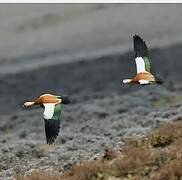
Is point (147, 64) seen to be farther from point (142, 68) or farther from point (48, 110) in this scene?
point (48, 110)

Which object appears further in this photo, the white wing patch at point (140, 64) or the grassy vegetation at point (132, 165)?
the grassy vegetation at point (132, 165)

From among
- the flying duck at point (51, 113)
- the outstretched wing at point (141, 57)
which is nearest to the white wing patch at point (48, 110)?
the flying duck at point (51, 113)

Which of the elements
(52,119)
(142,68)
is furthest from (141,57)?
(52,119)

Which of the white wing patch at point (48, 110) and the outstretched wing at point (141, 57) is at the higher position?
the outstretched wing at point (141, 57)

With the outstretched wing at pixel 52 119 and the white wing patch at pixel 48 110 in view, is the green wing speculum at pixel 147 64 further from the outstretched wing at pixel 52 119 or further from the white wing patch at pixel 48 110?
the white wing patch at pixel 48 110

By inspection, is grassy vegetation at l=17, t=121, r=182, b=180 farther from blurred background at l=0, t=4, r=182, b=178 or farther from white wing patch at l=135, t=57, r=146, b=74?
white wing patch at l=135, t=57, r=146, b=74

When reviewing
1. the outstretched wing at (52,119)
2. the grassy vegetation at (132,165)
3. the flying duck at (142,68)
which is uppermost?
the flying duck at (142,68)

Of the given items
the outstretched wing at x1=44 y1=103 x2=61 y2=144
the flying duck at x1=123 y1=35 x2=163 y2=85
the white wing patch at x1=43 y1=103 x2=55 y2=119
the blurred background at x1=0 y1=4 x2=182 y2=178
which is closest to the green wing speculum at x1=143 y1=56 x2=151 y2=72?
the flying duck at x1=123 y1=35 x2=163 y2=85

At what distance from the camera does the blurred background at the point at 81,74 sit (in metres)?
22.0

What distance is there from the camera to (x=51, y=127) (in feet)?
47.0

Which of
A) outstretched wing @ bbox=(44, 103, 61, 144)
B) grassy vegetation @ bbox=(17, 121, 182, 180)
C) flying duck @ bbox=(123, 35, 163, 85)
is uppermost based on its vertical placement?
flying duck @ bbox=(123, 35, 163, 85)

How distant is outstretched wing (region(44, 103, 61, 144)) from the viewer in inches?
558

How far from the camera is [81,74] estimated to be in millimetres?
51688

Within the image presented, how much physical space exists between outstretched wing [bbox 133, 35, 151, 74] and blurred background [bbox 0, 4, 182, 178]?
3761 millimetres
